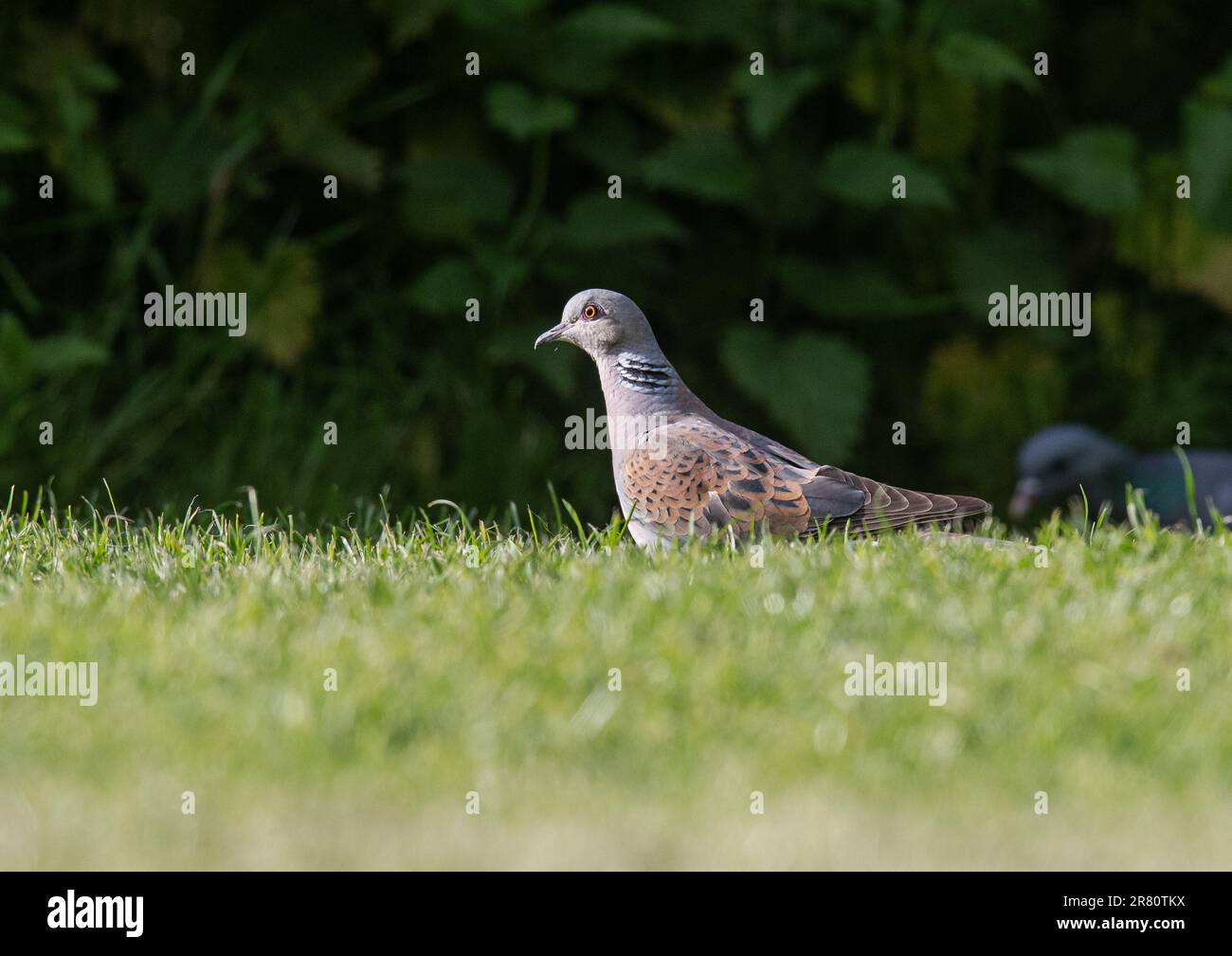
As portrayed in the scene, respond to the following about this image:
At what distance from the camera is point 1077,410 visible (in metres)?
8.77

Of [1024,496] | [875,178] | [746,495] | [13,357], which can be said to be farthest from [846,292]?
[13,357]

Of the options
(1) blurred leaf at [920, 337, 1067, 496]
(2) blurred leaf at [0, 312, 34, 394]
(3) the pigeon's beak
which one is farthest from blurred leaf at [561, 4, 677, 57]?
(2) blurred leaf at [0, 312, 34, 394]

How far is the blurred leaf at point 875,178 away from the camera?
7.72 m

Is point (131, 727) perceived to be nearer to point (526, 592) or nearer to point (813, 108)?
point (526, 592)

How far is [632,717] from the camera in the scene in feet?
12.0

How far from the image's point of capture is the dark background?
7758mm

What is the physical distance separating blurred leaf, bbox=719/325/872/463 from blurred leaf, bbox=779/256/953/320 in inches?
8.8

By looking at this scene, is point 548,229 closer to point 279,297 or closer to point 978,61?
point 279,297

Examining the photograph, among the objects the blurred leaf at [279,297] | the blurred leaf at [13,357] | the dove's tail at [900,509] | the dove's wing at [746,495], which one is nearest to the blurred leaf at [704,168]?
the blurred leaf at [279,297]

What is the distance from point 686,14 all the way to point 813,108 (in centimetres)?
90

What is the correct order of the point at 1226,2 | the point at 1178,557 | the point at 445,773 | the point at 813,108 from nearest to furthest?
the point at 445,773 → the point at 1178,557 → the point at 813,108 → the point at 1226,2

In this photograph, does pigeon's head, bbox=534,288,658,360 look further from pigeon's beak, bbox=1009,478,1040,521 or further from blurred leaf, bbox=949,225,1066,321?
blurred leaf, bbox=949,225,1066,321

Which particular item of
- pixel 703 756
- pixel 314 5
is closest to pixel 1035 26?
Result: pixel 314 5

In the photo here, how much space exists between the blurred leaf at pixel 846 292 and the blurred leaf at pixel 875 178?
0.45 meters
